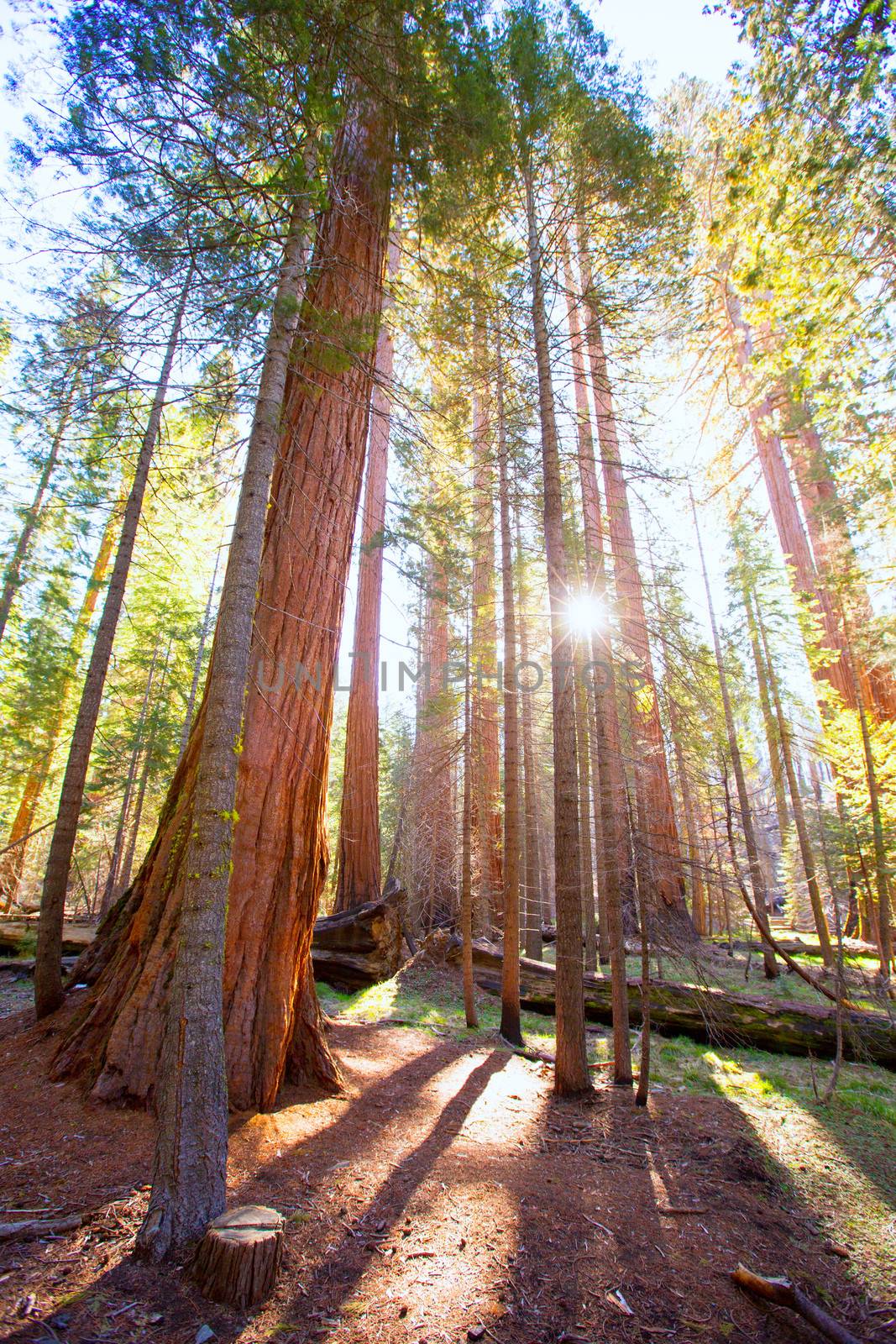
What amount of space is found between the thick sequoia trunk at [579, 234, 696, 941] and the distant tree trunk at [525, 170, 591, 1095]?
530 mm

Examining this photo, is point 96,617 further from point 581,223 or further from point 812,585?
point 812,585

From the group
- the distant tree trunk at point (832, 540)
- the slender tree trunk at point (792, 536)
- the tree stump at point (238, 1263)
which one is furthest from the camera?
the slender tree trunk at point (792, 536)

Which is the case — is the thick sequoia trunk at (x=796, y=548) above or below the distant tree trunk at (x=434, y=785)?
above

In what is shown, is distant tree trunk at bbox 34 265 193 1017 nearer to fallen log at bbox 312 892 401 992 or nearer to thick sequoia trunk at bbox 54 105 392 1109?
thick sequoia trunk at bbox 54 105 392 1109

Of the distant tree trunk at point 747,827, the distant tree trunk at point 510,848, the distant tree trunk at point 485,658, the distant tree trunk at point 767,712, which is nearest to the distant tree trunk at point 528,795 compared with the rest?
the distant tree trunk at point 485,658

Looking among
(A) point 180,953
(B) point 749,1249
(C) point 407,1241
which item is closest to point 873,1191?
(B) point 749,1249

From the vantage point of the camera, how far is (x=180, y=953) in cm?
266

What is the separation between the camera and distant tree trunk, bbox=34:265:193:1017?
555cm

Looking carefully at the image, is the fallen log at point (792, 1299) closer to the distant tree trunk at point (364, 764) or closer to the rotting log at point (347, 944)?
the rotting log at point (347, 944)

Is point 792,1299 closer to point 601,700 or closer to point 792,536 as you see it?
point 601,700

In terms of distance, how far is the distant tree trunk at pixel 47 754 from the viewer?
1379 centimetres

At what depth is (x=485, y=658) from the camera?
32.2 feet

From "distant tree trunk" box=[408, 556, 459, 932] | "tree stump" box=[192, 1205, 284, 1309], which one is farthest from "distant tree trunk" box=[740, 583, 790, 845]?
"tree stump" box=[192, 1205, 284, 1309]

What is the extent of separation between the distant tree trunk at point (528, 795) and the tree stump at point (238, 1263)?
7168 millimetres
